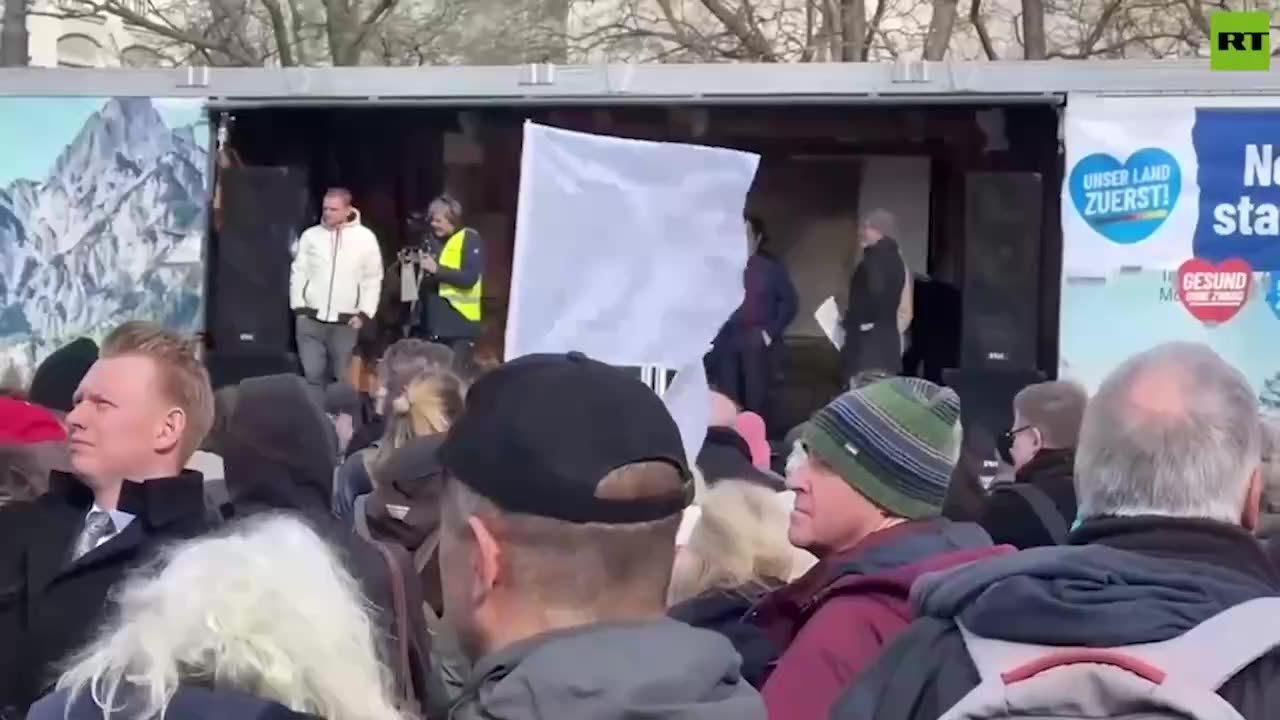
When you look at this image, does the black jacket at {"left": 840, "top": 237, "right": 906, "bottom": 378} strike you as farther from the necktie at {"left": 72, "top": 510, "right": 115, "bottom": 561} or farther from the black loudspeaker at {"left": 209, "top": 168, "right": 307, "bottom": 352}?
the necktie at {"left": 72, "top": 510, "right": 115, "bottom": 561}

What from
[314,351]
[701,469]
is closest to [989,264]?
[314,351]

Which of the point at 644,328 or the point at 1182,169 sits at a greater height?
the point at 1182,169

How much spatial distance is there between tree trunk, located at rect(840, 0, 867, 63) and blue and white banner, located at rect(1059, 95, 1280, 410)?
12637 mm

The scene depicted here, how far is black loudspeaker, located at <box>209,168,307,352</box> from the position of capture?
11828 mm

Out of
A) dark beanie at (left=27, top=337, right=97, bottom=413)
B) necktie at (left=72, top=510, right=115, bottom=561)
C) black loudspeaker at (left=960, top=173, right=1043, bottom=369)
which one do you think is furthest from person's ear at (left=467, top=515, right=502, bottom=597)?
black loudspeaker at (left=960, top=173, right=1043, bottom=369)

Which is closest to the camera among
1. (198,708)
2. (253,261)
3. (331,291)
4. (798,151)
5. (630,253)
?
(198,708)

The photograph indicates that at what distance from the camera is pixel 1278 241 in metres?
10.1

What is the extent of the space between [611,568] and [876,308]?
10.4 m

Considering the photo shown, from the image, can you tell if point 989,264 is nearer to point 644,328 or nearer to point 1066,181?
point 1066,181

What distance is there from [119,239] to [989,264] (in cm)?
553

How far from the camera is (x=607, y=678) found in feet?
6.88

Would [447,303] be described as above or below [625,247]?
below

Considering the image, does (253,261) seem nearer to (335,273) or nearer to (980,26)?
(335,273)

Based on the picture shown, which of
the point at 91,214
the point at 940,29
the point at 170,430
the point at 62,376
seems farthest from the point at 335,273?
the point at 940,29
